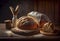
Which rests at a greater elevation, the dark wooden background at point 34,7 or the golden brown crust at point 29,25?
the dark wooden background at point 34,7

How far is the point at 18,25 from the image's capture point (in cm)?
125

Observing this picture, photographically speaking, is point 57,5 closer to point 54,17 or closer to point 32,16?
point 54,17

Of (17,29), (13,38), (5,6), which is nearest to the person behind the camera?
(13,38)

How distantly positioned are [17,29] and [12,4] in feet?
1.37

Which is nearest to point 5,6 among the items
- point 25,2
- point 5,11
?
point 5,11

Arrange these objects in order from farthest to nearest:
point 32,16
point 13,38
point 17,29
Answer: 1. point 32,16
2. point 17,29
3. point 13,38

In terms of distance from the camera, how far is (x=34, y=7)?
1600 millimetres

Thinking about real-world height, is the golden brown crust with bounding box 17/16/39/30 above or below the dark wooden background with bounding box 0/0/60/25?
below

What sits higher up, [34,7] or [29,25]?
[34,7]

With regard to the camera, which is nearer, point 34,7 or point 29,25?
point 29,25

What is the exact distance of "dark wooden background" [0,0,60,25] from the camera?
158 cm

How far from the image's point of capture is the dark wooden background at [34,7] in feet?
5.20

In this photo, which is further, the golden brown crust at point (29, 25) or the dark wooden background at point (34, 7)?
the dark wooden background at point (34, 7)

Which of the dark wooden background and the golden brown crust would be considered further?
the dark wooden background
